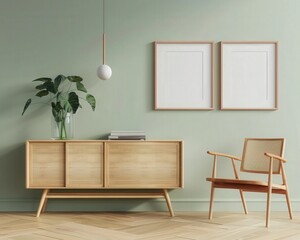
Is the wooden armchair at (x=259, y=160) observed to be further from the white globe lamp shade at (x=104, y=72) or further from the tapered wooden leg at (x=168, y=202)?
the white globe lamp shade at (x=104, y=72)

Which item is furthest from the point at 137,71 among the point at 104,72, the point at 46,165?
the point at 46,165

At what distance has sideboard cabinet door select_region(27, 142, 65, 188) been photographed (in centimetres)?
526

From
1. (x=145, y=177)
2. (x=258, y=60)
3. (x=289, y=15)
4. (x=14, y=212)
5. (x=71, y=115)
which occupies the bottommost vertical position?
(x=14, y=212)

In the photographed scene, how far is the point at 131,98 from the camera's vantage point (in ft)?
18.7

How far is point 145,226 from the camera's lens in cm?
467

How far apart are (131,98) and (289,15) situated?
6.32 feet

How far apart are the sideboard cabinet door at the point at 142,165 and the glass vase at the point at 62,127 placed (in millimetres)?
481

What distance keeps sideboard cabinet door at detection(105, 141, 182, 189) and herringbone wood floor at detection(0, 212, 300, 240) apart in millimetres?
333

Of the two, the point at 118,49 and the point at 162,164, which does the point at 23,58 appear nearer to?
the point at 118,49

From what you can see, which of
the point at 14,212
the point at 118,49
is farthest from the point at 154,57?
the point at 14,212

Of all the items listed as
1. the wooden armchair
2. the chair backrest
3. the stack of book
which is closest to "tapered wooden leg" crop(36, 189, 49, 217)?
the stack of book

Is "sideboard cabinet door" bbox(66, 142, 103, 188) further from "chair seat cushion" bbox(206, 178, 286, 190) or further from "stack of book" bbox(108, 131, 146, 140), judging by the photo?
"chair seat cushion" bbox(206, 178, 286, 190)

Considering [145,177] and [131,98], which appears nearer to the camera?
[145,177]

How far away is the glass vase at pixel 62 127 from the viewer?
541cm
